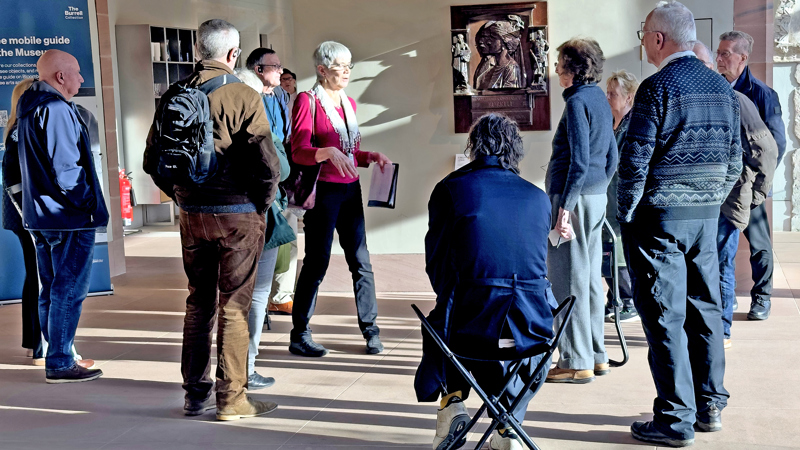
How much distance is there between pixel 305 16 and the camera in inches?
263

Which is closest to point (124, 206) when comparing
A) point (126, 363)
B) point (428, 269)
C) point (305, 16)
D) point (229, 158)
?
point (305, 16)

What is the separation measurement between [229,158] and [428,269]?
3.66 feet

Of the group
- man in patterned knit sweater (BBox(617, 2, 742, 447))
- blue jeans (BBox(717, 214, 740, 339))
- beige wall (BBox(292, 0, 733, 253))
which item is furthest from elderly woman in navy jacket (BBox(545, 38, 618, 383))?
beige wall (BBox(292, 0, 733, 253))

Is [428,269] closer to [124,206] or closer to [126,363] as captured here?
[126,363]

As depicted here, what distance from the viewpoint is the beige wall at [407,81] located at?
6.48 meters

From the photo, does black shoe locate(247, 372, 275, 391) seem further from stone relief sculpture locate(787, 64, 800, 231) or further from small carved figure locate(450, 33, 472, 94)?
stone relief sculpture locate(787, 64, 800, 231)

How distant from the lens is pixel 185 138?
3.57 m

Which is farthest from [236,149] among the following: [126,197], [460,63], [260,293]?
[126,197]

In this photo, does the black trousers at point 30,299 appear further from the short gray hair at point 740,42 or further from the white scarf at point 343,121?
the short gray hair at point 740,42

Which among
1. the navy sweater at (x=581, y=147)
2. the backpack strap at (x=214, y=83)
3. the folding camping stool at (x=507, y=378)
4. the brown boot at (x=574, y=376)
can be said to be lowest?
the brown boot at (x=574, y=376)

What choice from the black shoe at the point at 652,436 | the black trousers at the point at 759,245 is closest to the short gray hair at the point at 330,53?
the black shoe at the point at 652,436

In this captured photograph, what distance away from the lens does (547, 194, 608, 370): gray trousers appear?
4.30 metres

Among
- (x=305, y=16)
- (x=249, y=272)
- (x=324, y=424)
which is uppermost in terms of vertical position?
(x=305, y=16)

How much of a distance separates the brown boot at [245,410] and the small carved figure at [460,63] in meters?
3.14
